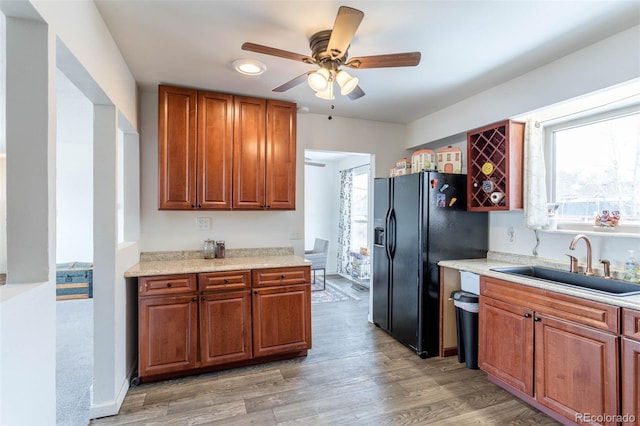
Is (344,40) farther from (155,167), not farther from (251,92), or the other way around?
(155,167)

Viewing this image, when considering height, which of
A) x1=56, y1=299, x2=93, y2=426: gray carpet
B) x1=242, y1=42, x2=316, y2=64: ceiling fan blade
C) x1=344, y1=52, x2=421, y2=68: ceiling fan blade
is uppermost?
x1=242, y1=42, x2=316, y2=64: ceiling fan blade

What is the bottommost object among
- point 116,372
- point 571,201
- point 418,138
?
point 116,372

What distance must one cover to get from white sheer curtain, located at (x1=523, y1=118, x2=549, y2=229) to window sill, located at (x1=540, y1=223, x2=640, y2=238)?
5.5 inches

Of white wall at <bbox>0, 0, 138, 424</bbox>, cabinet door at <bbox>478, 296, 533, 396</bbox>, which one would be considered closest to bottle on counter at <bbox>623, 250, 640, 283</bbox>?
cabinet door at <bbox>478, 296, 533, 396</bbox>

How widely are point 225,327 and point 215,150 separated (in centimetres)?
155

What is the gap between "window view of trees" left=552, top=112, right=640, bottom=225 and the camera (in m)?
2.23

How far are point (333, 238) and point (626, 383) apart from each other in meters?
5.23

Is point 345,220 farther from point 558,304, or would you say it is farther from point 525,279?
point 558,304

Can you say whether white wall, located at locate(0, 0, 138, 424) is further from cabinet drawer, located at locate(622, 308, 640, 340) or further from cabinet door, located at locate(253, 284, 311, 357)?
cabinet drawer, located at locate(622, 308, 640, 340)

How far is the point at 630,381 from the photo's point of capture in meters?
1.63

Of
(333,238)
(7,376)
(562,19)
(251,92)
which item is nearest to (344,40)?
(562,19)

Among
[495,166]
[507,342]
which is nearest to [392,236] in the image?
[495,166]

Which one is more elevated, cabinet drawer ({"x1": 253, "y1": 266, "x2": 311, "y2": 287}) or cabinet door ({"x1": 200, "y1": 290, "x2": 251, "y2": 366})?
cabinet drawer ({"x1": 253, "y1": 266, "x2": 311, "y2": 287})

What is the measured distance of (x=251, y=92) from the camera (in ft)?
9.64
